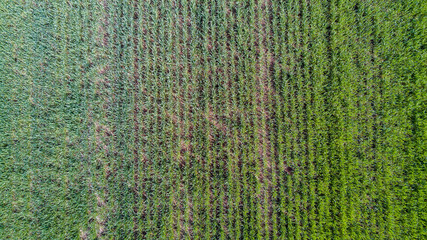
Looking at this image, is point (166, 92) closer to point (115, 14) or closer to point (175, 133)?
point (175, 133)

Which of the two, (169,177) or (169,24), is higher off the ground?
(169,24)

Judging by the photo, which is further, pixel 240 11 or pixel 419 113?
pixel 240 11

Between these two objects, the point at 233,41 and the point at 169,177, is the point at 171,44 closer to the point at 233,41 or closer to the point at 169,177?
the point at 233,41

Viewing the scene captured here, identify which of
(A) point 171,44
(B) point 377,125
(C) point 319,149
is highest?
(A) point 171,44

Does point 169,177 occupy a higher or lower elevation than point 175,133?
lower

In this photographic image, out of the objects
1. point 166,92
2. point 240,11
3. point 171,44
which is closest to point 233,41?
point 240,11

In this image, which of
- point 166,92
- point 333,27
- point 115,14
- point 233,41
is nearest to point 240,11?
point 233,41
